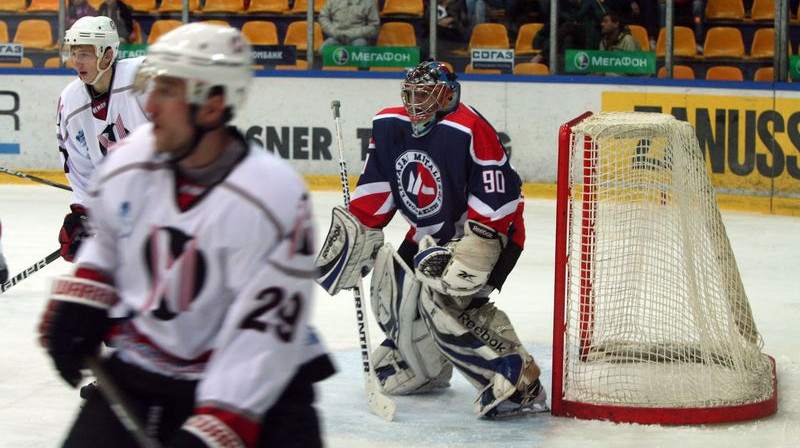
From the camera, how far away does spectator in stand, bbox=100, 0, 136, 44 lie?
9648mm

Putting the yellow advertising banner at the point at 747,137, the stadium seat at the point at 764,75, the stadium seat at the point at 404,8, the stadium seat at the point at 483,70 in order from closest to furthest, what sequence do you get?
the yellow advertising banner at the point at 747,137 < the stadium seat at the point at 764,75 < the stadium seat at the point at 483,70 < the stadium seat at the point at 404,8

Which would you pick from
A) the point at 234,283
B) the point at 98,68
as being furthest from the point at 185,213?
the point at 98,68

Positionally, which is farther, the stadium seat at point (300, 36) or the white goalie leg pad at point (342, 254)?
the stadium seat at point (300, 36)

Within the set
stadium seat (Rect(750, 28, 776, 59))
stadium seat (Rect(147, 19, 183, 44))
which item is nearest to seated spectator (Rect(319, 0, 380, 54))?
stadium seat (Rect(147, 19, 183, 44))

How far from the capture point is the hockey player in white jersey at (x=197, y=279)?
1835 mm

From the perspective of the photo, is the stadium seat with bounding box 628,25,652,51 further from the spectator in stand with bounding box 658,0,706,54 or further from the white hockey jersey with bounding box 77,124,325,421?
the white hockey jersey with bounding box 77,124,325,421

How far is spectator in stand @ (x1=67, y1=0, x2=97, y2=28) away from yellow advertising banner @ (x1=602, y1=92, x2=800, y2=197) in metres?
4.04

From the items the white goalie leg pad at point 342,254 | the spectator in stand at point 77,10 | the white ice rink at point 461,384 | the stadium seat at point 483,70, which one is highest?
the spectator in stand at point 77,10

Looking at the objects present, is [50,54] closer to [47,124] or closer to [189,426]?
[47,124]

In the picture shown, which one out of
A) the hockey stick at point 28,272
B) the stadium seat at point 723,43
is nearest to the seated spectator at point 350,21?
the stadium seat at point 723,43

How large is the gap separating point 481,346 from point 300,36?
5.74 meters

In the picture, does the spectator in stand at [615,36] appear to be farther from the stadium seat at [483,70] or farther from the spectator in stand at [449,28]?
the spectator in stand at [449,28]

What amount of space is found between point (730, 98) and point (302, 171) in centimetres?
287

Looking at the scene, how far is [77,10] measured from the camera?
976 cm
